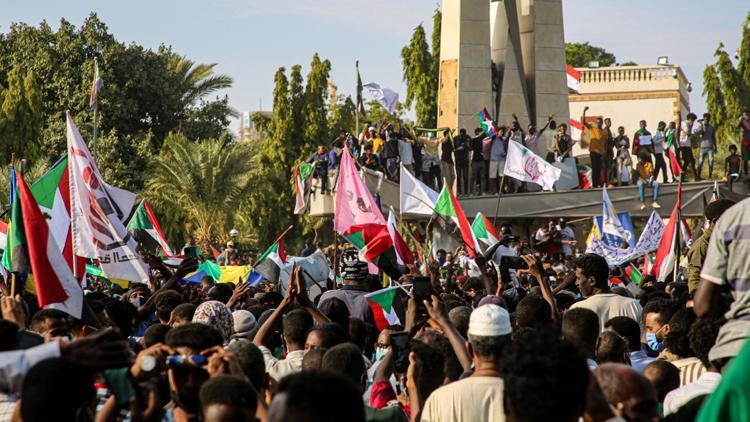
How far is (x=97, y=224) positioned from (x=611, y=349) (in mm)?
5830

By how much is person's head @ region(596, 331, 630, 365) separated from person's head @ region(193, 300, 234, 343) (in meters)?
1.99

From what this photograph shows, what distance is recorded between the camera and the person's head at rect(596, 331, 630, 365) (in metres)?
5.63

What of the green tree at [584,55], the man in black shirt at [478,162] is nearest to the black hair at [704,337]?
the man in black shirt at [478,162]

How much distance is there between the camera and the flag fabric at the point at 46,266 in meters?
6.48

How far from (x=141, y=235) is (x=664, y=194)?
15.7m

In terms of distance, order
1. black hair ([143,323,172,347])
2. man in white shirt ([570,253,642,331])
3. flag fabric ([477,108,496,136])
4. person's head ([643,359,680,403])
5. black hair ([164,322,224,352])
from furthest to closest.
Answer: flag fabric ([477,108,496,136]) < man in white shirt ([570,253,642,331]) < black hair ([143,323,172,347]) < person's head ([643,359,680,403]) < black hair ([164,322,224,352])

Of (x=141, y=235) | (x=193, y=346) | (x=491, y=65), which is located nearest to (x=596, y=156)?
(x=491, y=65)

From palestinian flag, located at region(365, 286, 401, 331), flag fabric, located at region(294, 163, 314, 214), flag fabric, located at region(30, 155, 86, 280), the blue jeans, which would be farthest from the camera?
flag fabric, located at region(294, 163, 314, 214)

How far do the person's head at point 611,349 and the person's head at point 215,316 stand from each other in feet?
6.53

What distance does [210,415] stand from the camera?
3.71 meters

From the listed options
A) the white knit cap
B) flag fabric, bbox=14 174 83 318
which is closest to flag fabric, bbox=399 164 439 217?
flag fabric, bbox=14 174 83 318

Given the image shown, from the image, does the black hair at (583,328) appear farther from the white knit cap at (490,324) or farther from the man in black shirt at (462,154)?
the man in black shirt at (462,154)

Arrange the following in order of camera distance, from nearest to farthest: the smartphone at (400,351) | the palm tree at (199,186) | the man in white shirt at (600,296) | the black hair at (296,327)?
the smartphone at (400,351), the black hair at (296,327), the man in white shirt at (600,296), the palm tree at (199,186)

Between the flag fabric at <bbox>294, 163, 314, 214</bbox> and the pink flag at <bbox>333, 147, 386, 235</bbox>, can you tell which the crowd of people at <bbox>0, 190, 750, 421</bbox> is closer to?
the pink flag at <bbox>333, 147, 386, 235</bbox>
